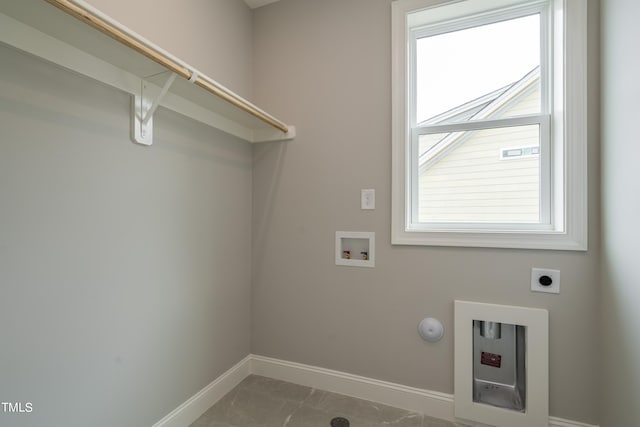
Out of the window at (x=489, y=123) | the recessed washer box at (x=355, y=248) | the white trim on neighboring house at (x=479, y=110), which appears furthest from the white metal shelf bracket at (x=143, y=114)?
the white trim on neighboring house at (x=479, y=110)

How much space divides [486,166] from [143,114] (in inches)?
70.1

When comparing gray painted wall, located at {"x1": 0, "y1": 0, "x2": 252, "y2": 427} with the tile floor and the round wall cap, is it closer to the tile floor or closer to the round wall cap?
the tile floor

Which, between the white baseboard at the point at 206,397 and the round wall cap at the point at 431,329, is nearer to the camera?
the white baseboard at the point at 206,397

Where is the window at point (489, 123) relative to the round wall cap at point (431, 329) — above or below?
above

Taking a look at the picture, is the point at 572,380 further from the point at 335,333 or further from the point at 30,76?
the point at 30,76

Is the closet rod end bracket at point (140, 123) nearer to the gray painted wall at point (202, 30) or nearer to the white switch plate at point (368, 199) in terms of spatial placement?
the gray painted wall at point (202, 30)

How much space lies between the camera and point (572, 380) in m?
1.43

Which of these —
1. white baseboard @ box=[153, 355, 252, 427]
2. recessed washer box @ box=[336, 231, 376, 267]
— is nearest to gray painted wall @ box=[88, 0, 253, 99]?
recessed washer box @ box=[336, 231, 376, 267]

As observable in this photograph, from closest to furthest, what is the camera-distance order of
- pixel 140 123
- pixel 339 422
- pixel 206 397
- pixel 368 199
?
1. pixel 140 123
2. pixel 339 422
3. pixel 206 397
4. pixel 368 199

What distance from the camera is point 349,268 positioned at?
1824 millimetres

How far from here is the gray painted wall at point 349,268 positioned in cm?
144

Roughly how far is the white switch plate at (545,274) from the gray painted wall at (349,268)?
0.03m

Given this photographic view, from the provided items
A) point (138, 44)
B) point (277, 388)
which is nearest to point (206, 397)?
point (277, 388)

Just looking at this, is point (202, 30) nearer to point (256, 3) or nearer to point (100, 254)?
point (256, 3)
